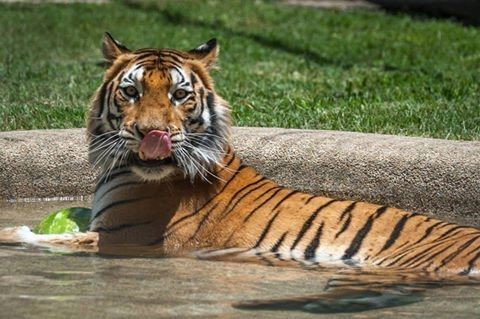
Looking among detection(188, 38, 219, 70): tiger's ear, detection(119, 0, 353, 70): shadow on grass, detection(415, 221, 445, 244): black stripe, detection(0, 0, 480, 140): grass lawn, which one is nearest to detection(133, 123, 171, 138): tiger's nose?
detection(188, 38, 219, 70): tiger's ear

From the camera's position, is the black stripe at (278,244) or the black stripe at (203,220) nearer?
the black stripe at (278,244)

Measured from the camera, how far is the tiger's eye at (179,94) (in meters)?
5.29

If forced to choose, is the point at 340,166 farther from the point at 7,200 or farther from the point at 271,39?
the point at 271,39

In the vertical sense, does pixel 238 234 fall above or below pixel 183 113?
below

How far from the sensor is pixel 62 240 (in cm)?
526

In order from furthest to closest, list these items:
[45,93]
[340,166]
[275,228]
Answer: [45,93]
[340,166]
[275,228]

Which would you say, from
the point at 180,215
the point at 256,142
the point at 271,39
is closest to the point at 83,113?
the point at 256,142

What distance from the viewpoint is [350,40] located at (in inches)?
504

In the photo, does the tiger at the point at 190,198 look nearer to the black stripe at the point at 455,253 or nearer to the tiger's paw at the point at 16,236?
the tiger's paw at the point at 16,236

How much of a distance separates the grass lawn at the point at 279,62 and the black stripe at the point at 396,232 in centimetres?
215

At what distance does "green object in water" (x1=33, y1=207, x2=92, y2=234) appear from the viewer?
17.9 feet

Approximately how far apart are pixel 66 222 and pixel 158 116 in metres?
0.76

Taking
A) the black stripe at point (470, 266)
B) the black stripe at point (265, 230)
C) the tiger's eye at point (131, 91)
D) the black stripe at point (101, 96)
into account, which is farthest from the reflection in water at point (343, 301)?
the black stripe at point (101, 96)

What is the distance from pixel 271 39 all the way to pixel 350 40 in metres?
0.82
